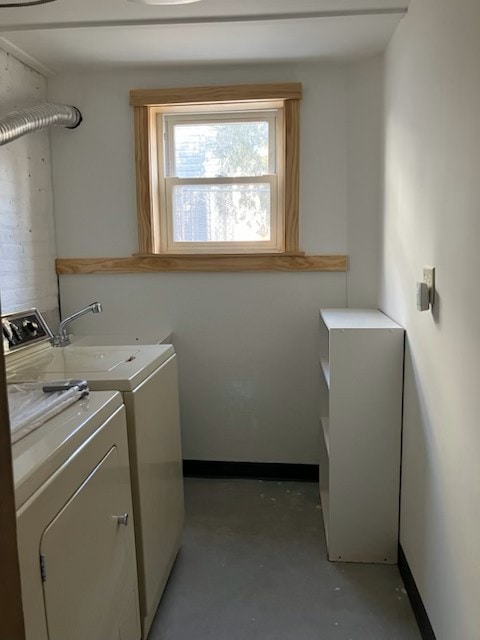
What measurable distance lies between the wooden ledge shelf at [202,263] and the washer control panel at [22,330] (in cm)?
58

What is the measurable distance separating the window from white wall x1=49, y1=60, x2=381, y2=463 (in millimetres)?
99

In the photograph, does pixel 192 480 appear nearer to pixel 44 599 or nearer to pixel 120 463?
pixel 120 463

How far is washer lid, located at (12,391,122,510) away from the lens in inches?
40.4

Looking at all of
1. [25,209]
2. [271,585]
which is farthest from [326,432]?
[25,209]

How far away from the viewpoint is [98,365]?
6.16 ft

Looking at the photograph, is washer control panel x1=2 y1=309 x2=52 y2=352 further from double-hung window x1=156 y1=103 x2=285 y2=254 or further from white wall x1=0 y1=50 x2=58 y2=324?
double-hung window x1=156 y1=103 x2=285 y2=254

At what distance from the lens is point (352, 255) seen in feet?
9.29

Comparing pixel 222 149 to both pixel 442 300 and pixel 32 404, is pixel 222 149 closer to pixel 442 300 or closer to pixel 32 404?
pixel 442 300

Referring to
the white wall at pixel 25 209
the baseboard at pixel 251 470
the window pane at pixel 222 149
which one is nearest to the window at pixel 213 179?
the window pane at pixel 222 149

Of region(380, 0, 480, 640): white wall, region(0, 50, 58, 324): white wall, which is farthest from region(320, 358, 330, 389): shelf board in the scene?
region(0, 50, 58, 324): white wall

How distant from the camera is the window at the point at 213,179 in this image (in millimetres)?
2846

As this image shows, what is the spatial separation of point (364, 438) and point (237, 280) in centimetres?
113

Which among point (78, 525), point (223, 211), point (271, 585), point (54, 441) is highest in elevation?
point (223, 211)

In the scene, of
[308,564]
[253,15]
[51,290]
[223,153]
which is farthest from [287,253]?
[308,564]
